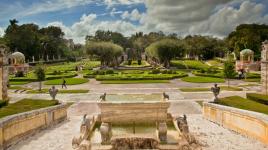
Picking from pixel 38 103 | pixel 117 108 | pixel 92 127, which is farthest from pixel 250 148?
pixel 38 103

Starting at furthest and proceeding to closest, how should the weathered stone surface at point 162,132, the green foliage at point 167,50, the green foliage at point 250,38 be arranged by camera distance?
the green foliage at point 250,38
the green foliage at point 167,50
the weathered stone surface at point 162,132

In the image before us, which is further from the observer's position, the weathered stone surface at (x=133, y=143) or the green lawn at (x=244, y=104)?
the green lawn at (x=244, y=104)

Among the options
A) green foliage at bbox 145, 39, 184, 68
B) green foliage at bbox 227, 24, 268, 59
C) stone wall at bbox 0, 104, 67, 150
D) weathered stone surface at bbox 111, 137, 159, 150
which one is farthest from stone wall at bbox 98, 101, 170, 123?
green foliage at bbox 227, 24, 268, 59

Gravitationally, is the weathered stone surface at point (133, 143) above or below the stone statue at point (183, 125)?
below

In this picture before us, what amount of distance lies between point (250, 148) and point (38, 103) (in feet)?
48.5

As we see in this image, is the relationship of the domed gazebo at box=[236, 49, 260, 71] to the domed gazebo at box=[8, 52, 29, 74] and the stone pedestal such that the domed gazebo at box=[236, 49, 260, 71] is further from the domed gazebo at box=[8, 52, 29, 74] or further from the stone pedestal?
the domed gazebo at box=[8, 52, 29, 74]

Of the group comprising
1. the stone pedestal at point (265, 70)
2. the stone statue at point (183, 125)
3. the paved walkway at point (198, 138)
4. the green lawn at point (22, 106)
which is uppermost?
the stone pedestal at point (265, 70)

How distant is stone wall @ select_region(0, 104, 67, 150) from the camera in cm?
1406

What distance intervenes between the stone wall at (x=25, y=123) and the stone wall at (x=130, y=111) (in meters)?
3.78

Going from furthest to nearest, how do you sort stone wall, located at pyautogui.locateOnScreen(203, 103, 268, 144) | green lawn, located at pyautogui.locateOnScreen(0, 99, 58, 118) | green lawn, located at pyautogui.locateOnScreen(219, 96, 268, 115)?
green lawn, located at pyautogui.locateOnScreen(219, 96, 268, 115), green lawn, located at pyautogui.locateOnScreen(0, 99, 58, 118), stone wall, located at pyautogui.locateOnScreen(203, 103, 268, 144)

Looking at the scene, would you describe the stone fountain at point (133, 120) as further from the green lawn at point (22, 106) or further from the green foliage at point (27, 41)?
the green foliage at point (27, 41)

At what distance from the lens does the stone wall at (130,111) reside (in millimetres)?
16438

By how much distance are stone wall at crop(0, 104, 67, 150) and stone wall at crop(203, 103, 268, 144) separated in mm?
9898

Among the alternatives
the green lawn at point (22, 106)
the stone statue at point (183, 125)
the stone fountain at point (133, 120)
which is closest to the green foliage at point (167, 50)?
the green lawn at point (22, 106)
